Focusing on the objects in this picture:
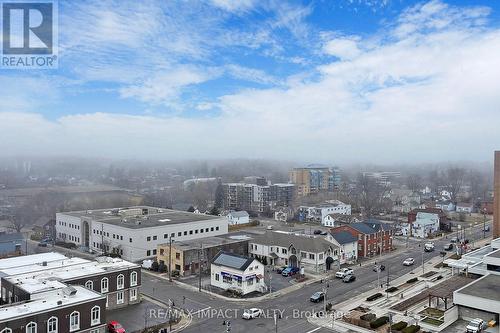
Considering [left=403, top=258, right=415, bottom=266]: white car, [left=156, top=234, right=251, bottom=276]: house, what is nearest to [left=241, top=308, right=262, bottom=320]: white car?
[left=156, top=234, right=251, bottom=276]: house

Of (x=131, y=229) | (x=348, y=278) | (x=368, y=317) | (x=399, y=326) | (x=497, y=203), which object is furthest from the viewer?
(x=497, y=203)

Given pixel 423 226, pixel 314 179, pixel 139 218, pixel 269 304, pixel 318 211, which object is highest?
pixel 314 179

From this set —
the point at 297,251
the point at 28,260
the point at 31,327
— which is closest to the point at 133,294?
the point at 31,327

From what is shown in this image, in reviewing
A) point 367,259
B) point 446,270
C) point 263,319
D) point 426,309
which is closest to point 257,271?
point 263,319

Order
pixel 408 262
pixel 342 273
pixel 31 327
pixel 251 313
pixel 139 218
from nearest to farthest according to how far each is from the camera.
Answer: pixel 31 327
pixel 251 313
pixel 342 273
pixel 408 262
pixel 139 218

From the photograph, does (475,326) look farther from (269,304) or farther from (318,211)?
(318,211)

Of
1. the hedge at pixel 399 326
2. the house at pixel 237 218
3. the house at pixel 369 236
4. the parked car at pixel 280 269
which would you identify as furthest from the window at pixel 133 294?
the house at pixel 237 218

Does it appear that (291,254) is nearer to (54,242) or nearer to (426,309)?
(426,309)

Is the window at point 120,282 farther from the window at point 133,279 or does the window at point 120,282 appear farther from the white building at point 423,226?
the white building at point 423,226
